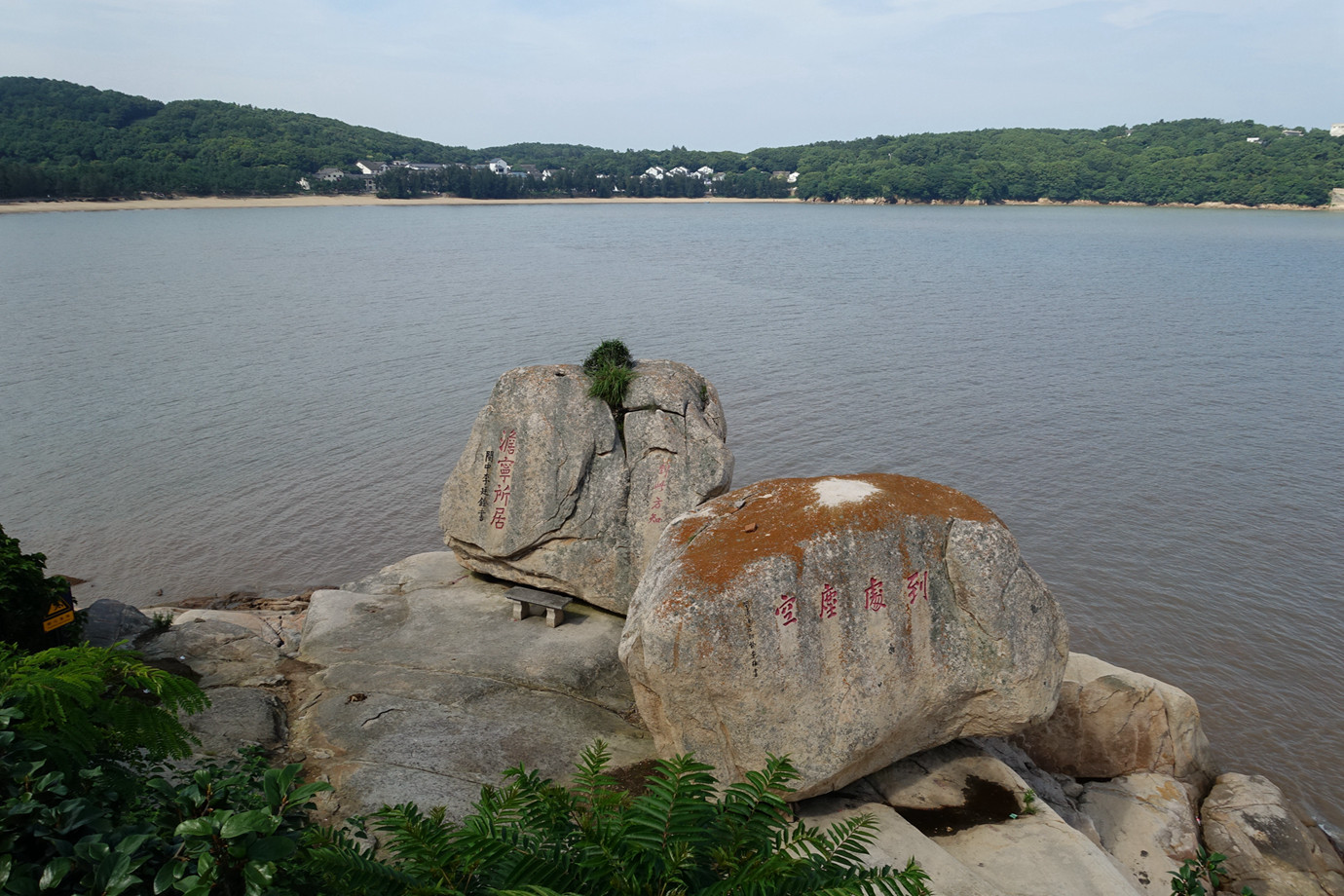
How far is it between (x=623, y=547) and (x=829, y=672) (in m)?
5.39

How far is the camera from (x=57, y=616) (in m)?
10.4

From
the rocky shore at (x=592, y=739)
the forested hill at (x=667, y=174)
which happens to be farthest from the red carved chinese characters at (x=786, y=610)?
the forested hill at (x=667, y=174)

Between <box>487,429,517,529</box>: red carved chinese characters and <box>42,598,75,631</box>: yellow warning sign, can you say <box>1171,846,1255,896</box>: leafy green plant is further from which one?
<box>42,598,75,631</box>: yellow warning sign

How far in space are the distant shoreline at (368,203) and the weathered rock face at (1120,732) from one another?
12201 centimetres

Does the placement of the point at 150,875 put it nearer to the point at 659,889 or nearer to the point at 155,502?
the point at 659,889

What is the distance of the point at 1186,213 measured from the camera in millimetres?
137375

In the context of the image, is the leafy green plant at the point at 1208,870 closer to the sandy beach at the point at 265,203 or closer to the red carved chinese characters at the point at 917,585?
the red carved chinese characters at the point at 917,585

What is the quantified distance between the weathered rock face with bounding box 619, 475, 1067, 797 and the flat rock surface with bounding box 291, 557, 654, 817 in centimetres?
180

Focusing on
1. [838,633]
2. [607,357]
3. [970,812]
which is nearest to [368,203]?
[607,357]

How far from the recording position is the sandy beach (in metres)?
105

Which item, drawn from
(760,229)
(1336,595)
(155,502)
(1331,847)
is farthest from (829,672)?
(760,229)

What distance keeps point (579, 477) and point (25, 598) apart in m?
7.39

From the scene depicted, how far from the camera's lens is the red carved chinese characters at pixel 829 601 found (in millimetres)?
9516

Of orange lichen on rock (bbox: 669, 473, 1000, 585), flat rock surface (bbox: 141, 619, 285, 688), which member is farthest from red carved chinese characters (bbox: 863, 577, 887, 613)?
flat rock surface (bbox: 141, 619, 285, 688)
